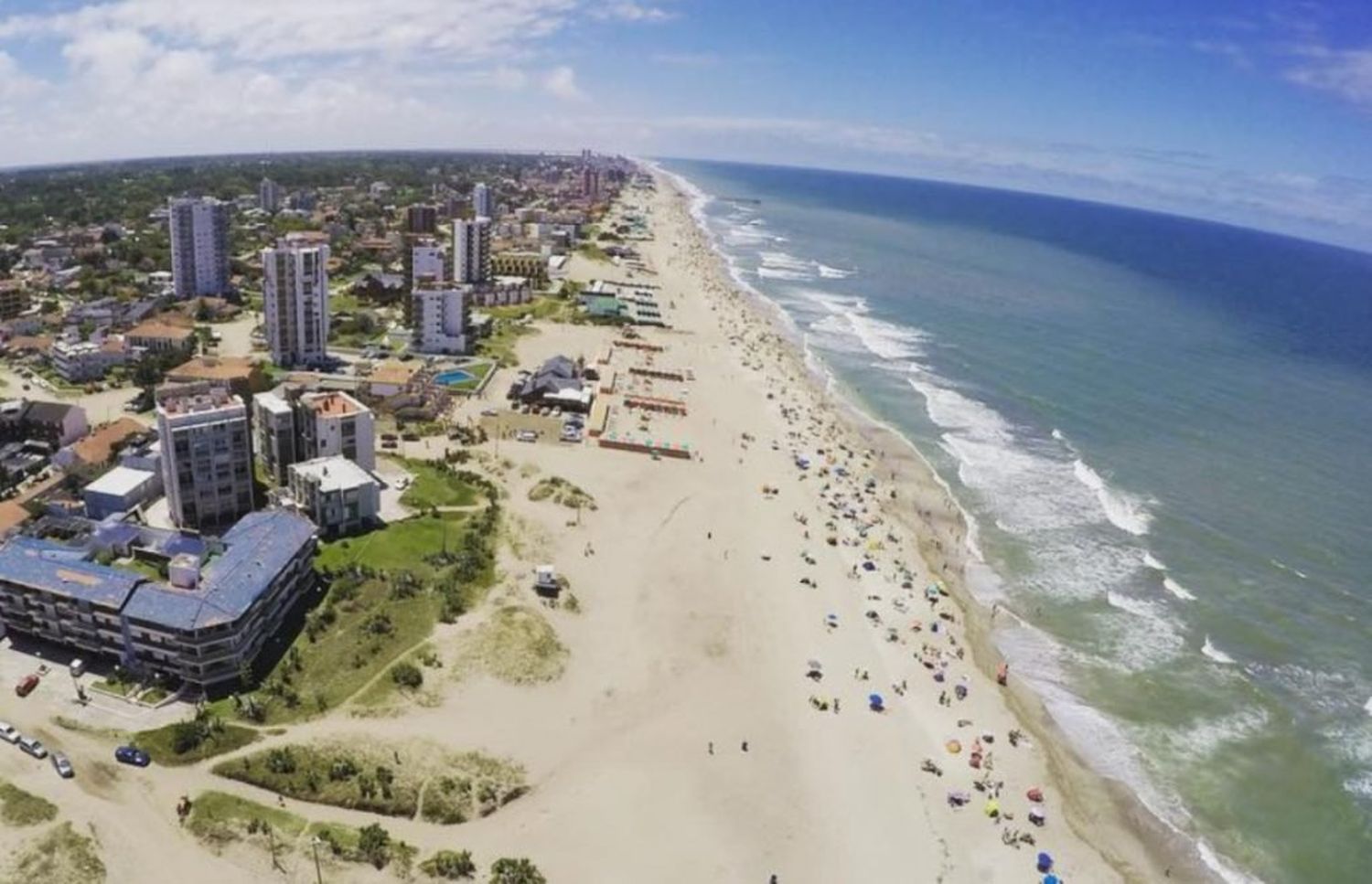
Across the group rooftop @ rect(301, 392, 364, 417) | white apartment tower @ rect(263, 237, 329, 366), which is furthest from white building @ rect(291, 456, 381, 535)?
white apartment tower @ rect(263, 237, 329, 366)

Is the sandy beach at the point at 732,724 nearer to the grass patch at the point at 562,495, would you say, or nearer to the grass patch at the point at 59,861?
the grass patch at the point at 59,861

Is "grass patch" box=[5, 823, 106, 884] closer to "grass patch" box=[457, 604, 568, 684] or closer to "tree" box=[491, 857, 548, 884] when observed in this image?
"tree" box=[491, 857, 548, 884]

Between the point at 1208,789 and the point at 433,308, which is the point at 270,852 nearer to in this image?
the point at 1208,789

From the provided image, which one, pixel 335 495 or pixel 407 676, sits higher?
A: pixel 335 495

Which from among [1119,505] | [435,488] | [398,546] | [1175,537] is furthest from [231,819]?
[1119,505]

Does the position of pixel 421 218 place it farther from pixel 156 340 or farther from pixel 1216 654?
pixel 1216 654

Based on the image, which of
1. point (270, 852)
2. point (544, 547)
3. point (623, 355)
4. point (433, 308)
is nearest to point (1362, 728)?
point (544, 547)

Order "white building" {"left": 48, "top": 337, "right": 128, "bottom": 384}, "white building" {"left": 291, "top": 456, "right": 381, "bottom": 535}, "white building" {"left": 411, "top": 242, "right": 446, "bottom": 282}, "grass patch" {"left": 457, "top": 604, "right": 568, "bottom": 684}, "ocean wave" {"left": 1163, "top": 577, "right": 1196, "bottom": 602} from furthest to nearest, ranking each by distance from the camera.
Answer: "white building" {"left": 411, "top": 242, "right": 446, "bottom": 282}
"white building" {"left": 48, "top": 337, "right": 128, "bottom": 384}
"ocean wave" {"left": 1163, "top": 577, "right": 1196, "bottom": 602}
"white building" {"left": 291, "top": 456, "right": 381, "bottom": 535}
"grass patch" {"left": 457, "top": 604, "right": 568, "bottom": 684}
